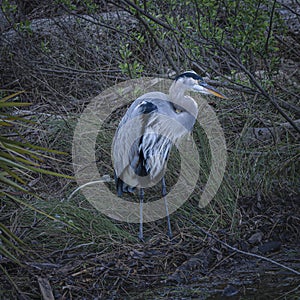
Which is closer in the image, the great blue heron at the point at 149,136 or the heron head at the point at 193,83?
the great blue heron at the point at 149,136

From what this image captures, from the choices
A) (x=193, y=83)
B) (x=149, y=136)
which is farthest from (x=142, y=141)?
(x=193, y=83)

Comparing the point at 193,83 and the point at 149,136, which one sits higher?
the point at 193,83

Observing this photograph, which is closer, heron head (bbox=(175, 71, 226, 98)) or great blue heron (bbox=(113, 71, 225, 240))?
great blue heron (bbox=(113, 71, 225, 240))

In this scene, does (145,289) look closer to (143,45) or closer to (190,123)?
(190,123)

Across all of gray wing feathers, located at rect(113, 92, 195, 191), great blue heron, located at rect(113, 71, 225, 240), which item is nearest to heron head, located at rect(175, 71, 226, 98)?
great blue heron, located at rect(113, 71, 225, 240)

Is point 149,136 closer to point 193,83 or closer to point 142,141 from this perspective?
point 142,141

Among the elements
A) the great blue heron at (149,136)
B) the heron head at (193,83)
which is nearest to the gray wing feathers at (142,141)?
the great blue heron at (149,136)

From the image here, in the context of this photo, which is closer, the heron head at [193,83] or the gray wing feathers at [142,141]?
the gray wing feathers at [142,141]

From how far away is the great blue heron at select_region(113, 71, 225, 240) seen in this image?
5.12 m

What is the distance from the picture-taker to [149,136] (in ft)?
16.9

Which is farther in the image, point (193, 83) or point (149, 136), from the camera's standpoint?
point (193, 83)

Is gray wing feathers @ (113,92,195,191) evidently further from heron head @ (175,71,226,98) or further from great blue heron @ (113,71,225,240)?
heron head @ (175,71,226,98)

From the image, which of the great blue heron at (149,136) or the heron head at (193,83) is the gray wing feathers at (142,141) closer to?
the great blue heron at (149,136)

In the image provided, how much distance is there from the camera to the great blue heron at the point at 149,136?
5.12 metres
